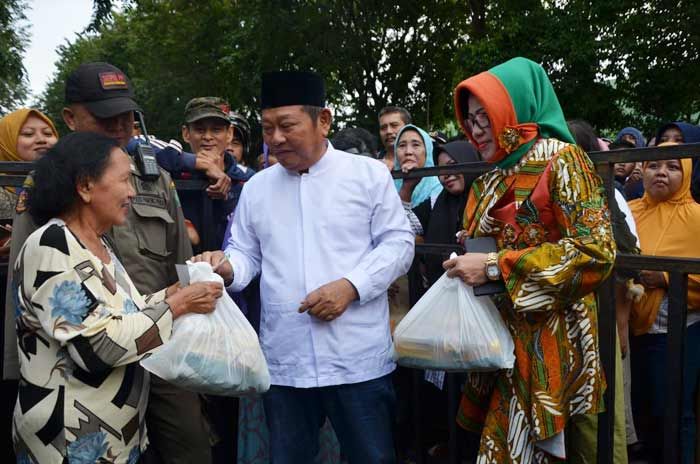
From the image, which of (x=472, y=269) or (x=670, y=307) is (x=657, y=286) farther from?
(x=472, y=269)

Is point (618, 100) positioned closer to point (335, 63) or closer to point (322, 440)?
point (335, 63)

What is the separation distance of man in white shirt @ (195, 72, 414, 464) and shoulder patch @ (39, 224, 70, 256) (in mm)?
644

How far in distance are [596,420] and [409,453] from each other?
6.84ft

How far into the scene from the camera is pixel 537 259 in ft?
7.60

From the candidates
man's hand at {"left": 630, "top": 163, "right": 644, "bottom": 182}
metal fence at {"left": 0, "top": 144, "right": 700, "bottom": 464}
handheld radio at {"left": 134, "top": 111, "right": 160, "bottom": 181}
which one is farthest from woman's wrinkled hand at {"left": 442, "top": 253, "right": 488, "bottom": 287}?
man's hand at {"left": 630, "top": 163, "right": 644, "bottom": 182}

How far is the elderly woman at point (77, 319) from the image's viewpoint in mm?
2266

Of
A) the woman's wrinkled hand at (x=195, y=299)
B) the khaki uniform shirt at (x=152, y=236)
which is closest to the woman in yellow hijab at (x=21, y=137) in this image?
the khaki uniform shirt at (x=152, y=236)

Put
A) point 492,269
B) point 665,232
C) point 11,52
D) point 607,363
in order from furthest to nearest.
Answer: point 11,52, point 665,232, point 607,363, point 492,269

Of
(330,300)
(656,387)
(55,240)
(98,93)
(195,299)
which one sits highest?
(98,93)

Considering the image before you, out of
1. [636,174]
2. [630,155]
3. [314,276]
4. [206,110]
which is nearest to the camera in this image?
[630,155]

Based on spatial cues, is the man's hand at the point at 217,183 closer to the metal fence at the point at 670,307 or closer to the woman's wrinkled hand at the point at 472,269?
the metal fence at the point at 670,307

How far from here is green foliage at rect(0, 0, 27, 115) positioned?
64.4 ft

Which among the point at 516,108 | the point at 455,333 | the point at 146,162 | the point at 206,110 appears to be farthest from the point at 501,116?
the point at 206,110

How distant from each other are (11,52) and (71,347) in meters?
21.1
